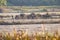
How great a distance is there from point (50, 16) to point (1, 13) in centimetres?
67

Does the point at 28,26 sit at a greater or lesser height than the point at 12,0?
lesser

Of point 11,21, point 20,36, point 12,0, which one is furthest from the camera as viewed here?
point 12,0

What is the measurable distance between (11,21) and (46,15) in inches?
19.0

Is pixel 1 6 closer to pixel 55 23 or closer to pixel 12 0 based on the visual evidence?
pixel 12 0

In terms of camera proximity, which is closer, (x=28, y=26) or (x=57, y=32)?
(x=57, y=32)

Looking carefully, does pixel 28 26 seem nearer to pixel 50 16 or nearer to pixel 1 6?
pixel 50 16

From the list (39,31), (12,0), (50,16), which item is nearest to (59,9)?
(50,16)

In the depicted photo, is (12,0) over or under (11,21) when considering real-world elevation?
over

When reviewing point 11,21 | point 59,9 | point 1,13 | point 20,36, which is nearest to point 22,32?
point 20,36

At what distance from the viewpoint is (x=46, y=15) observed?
268 centimetres

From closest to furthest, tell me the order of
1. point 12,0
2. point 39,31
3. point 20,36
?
point 20,36
point 39,31
point 12,0

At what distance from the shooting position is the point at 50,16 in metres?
2.66

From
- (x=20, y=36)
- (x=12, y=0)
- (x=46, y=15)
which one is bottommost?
(x=20, y=36)

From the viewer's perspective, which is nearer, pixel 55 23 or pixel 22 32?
pixel 22 32
